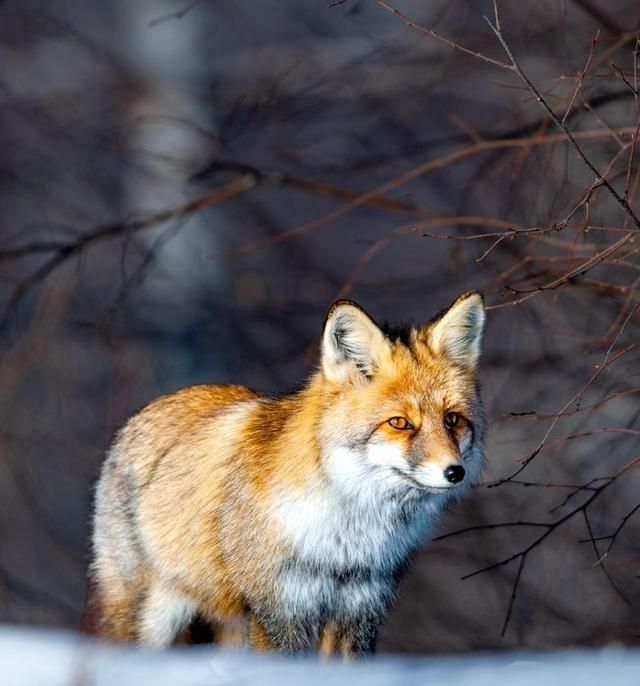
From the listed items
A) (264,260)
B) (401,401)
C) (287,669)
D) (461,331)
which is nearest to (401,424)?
(401,401)

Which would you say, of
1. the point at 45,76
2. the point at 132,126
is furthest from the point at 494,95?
the point at 45,76

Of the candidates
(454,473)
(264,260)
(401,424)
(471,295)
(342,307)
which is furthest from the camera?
(264,260)

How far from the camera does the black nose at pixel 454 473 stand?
129 inches

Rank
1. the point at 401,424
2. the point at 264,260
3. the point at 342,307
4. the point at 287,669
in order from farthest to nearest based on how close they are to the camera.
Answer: the point at 264,260 < the point at 342,307 < the point at 401,424 < the point at 287,669

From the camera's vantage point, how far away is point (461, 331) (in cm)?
377

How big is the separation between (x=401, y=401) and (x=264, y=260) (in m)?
5.61

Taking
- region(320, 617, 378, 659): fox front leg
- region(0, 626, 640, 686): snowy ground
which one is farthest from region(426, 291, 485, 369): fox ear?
region(0, 626, 640, 686): snowy ground

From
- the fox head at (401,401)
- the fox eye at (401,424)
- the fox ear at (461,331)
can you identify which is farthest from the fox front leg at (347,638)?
the fox ear at (461,331)

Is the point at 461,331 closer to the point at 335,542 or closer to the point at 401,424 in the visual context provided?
the point at 401,424

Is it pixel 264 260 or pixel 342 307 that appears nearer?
pixel 342 307

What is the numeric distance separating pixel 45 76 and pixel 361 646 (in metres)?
6.77

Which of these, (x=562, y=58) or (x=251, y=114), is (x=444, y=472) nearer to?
(x=562, y=58)

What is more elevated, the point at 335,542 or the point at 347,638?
the point at 335,542

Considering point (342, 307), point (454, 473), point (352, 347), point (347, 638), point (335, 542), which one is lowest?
point (347, 638)
